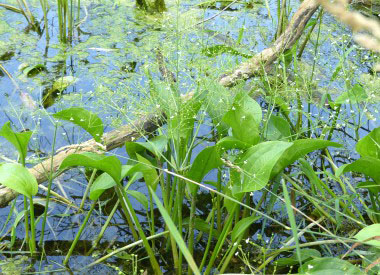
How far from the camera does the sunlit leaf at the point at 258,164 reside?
130 centimetres

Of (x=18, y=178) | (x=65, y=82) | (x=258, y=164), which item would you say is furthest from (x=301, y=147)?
(x=65, y=82)

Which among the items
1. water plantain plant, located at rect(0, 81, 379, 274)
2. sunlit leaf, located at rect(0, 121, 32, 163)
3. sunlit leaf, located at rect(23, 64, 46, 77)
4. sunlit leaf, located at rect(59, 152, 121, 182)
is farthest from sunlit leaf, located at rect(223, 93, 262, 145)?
sunlit leaf, located at rect(23, 64, 46, 77)

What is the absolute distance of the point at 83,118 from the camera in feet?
5.16

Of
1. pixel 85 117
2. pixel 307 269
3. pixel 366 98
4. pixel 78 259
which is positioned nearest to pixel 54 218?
pixel 78 259

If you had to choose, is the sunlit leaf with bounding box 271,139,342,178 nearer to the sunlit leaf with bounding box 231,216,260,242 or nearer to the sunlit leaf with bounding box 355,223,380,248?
the sunlit leaf with bounding box 231,216,260,242

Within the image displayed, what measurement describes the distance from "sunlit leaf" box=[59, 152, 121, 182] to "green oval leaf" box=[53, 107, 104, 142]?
0.76 ft

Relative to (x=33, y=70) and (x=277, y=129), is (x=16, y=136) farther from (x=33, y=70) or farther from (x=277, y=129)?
(x=33, y=70)

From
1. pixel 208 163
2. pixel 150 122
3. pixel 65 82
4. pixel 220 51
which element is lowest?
pixel 65 82

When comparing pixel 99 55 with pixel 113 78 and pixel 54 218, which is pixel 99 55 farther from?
pixel 54 218

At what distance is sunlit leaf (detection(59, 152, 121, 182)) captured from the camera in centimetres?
128

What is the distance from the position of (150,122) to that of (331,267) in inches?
33.7

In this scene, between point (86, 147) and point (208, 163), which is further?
point (86, 147)

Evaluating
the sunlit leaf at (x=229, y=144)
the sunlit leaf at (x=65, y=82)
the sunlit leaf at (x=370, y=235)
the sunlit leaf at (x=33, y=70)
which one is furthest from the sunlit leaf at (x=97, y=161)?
the sunlit leaf at (x=33, y=70)

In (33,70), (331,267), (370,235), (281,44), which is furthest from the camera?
(33,70)
